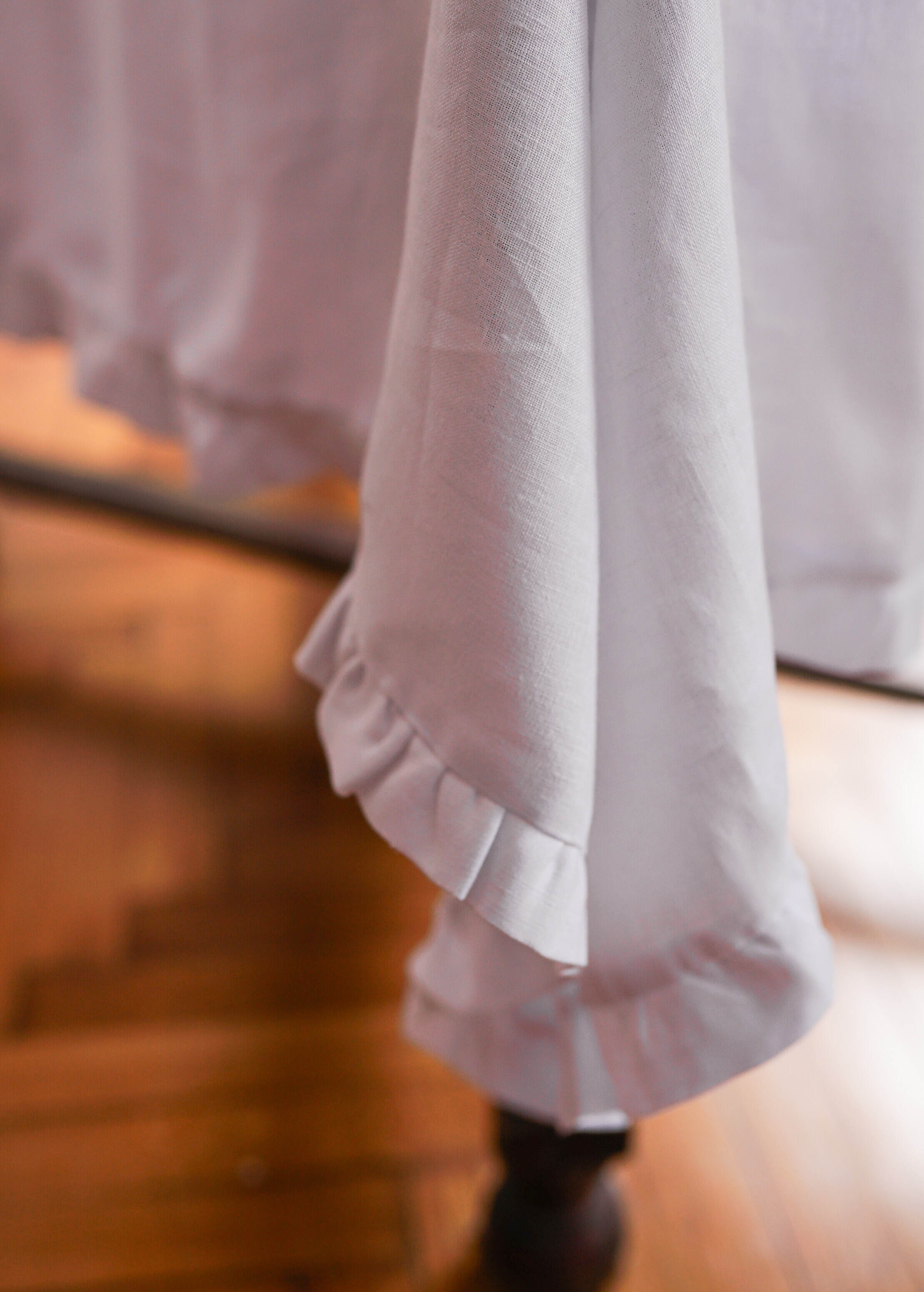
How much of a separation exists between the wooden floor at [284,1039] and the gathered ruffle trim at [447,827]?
320 millimetres

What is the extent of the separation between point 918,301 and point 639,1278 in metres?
0.49

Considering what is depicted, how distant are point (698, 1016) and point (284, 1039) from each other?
0.40 m

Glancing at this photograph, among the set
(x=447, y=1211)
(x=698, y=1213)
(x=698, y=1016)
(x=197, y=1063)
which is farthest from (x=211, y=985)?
(x=698, y=1016)

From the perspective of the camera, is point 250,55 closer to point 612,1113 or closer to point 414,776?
point 414,776

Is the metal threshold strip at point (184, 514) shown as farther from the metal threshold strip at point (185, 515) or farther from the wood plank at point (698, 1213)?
the wood plank at point (698, 1213)

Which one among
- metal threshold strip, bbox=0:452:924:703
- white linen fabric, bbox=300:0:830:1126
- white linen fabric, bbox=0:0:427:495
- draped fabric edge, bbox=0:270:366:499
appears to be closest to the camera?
white linen fabric, bbox=300:0:830:1126

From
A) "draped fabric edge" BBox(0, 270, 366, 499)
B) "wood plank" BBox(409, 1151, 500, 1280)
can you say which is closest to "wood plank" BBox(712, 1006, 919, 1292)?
"wood plank" BBox(409, 1151, 500, 1280)

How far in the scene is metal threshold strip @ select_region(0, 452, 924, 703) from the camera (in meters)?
0.79

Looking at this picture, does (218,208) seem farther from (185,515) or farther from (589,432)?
(185,515)

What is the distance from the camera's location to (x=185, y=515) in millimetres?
845

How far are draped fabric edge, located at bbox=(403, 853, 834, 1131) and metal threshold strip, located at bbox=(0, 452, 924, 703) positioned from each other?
470 millimetres

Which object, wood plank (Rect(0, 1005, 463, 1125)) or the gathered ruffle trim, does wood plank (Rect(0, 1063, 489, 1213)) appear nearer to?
wood plank (Rect(0, 1005, 463, 1125))

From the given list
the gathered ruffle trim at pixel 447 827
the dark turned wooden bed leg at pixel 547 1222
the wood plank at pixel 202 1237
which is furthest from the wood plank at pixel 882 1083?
the gathered ruffle trim at pixel 447 827

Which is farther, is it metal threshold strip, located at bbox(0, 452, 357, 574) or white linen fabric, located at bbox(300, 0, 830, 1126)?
metal threshold strip, located at bbox(0, 452, 357, 574)
